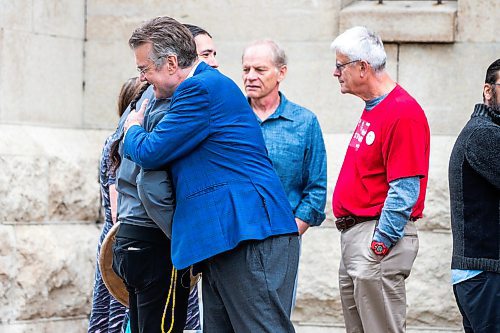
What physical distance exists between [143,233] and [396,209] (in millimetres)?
1157

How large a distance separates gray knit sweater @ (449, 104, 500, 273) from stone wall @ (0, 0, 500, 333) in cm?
184

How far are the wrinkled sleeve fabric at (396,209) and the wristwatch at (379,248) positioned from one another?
0.05 feet

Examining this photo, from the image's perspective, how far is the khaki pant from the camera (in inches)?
224

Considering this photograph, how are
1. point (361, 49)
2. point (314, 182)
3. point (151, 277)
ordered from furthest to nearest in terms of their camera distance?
point (314, 182) < point (361, 49) < point (151, 277)

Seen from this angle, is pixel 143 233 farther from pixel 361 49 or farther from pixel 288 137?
pixel 361 49

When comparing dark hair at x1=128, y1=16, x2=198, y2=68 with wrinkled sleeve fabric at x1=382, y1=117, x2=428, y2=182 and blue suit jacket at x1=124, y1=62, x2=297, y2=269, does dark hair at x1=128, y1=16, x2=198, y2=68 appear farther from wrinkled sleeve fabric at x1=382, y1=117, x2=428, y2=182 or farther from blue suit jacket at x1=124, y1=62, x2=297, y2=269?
wrinkled sleeve fabric at x1=382, y1=117, x2=428, y2=182

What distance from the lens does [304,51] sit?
7816mm

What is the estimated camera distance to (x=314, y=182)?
6.30 meters

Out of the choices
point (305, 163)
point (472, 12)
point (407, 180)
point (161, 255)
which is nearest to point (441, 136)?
point (472, 12)

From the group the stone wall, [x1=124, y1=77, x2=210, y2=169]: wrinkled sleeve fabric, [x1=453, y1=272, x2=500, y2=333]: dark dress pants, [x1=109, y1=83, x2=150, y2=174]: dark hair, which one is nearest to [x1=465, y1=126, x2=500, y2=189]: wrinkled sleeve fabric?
[x1=453, y1=272, x2=500, y2=333]: dark dress pants

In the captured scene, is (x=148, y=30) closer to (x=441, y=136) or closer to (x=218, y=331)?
(x=218, y=331)

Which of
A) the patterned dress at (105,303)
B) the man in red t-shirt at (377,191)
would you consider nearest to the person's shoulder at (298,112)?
the man in red t-shirt at (377,191)

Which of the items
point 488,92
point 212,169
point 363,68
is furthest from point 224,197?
point 488,92

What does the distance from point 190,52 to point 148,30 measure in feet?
0.64
